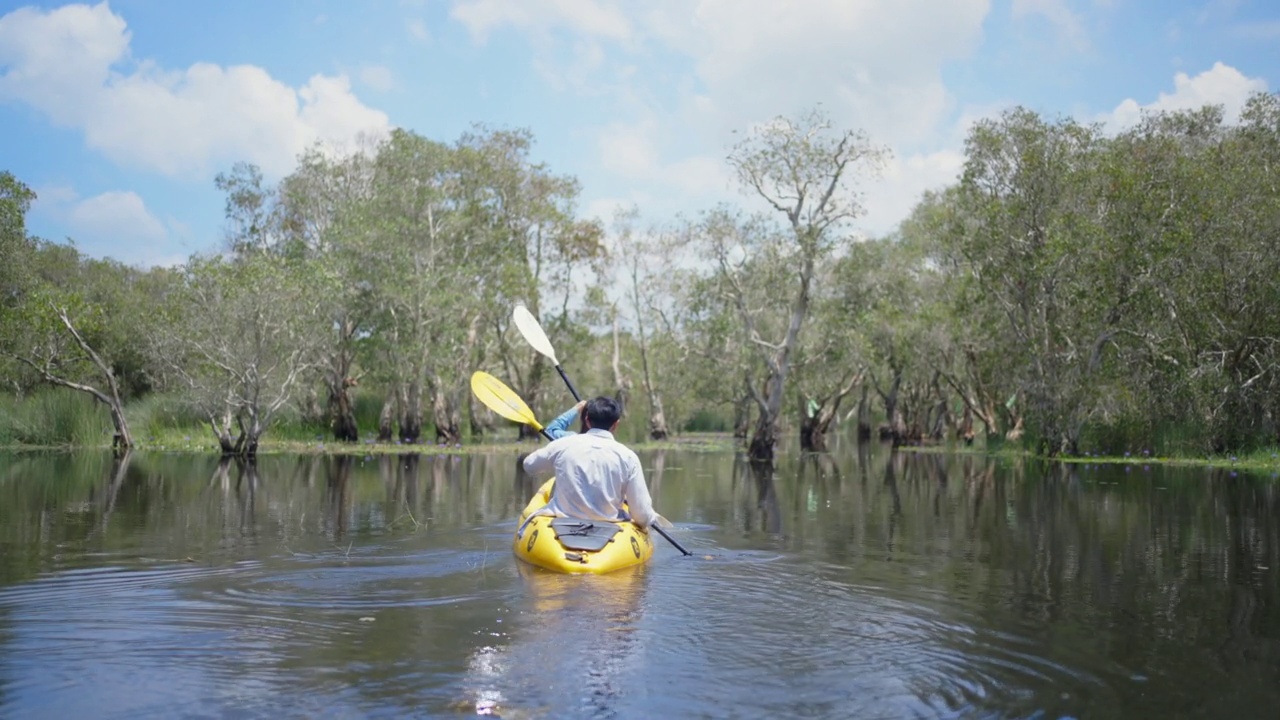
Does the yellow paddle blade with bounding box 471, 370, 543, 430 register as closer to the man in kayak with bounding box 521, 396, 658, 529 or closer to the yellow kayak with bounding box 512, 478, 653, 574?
the man in kayak with bounding box 521, 396, 658, 529

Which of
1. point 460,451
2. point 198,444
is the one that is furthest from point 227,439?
point 460,451

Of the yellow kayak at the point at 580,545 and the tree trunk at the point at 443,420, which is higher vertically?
the tree trunk at the point at 443,420

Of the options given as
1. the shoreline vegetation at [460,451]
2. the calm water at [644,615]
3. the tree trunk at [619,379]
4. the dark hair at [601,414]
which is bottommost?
the calm water at [644,615]

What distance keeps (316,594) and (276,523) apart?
15.8 feet

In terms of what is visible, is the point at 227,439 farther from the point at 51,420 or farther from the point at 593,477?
the point at 593,477

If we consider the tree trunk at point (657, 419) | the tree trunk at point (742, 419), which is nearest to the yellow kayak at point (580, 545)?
the tree trunk at point (657, 419)

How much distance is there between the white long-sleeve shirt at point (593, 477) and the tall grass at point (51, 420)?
870 inches

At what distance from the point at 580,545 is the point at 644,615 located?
5.25 feet

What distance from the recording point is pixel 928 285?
37.0m

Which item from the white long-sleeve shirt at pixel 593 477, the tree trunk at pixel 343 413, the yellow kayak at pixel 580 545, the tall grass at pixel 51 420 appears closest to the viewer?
the yellow kayak at pixel 580 545

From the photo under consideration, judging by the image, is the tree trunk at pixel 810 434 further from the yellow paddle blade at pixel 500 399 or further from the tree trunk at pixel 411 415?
the yellow paddle blade at pixel 500 399

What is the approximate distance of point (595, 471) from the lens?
8633 mm

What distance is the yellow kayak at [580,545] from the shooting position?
27.6ft

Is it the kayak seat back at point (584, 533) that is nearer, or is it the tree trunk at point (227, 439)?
the kayak seat back at point (584, 533)
